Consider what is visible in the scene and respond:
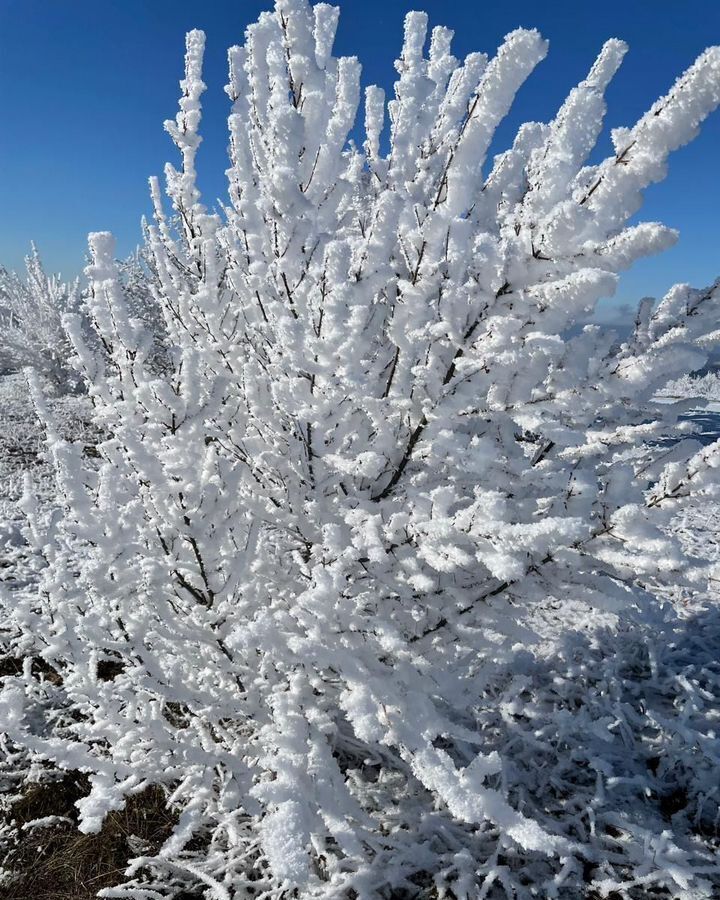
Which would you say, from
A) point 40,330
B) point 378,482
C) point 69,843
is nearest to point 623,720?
point 378,482

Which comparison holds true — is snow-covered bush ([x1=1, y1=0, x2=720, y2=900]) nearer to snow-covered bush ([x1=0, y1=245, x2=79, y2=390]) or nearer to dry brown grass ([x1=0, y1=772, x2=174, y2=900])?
dry brown grass ([x1=0, y1=772, x2=174, y2=900])

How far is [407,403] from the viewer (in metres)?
1.82

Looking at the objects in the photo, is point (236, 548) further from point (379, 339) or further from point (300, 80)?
point (300, 80)

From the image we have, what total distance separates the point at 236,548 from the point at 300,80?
6.10 feet

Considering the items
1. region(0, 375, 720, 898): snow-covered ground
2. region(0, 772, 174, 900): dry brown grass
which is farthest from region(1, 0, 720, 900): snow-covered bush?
region(0, 772, 174, 900): dry brown grass

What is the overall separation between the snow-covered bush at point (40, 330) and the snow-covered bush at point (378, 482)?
580 inches

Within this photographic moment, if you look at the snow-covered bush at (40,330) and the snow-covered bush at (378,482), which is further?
the snow-covered bush at (40,330)

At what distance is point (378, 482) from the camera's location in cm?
226

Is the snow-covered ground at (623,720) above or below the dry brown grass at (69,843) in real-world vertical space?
below

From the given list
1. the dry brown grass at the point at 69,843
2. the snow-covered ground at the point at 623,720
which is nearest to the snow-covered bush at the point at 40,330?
the dry brown grass at the point at 69,843

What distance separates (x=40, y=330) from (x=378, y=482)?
57.5ft

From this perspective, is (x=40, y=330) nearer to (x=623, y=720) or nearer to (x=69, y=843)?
(x=69, y=843)

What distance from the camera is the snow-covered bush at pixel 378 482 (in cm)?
146

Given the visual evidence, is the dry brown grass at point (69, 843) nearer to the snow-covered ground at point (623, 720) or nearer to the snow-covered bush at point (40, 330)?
the snow-covered ground at point (623, 720)
